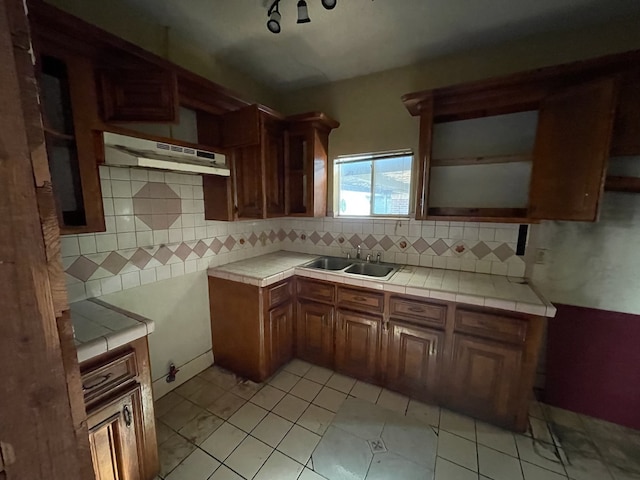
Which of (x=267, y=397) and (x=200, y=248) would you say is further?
(x=200, y=248)

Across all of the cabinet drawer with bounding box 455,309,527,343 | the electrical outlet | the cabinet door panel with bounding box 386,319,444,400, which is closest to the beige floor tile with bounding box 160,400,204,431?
the cabinet door panel with bounding box 386,319,444,400

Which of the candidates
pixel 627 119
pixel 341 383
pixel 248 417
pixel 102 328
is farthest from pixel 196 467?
pixel 627 119

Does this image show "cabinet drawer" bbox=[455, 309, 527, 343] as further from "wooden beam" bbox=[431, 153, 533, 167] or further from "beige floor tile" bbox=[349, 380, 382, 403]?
"wooden beam" bbox=[431, 153, 533, 167]

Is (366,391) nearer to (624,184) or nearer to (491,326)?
(491,326)

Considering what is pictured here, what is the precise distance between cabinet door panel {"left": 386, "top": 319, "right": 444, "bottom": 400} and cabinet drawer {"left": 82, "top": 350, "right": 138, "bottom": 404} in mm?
1604

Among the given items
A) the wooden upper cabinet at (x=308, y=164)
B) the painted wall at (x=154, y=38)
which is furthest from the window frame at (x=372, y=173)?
the painted wall at (x=154, y=38)

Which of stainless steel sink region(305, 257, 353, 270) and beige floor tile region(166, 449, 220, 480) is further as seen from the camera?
stainless steel sink region(305, 257, 353, 270)

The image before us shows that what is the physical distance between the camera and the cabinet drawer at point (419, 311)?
1807 millimetres

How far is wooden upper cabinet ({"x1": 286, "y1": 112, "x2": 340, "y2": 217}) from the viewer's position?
2389 mm

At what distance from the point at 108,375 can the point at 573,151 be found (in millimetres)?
2679

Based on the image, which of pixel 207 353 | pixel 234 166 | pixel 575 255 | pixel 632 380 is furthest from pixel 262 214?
pixel 632 380

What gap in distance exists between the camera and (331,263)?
2.71 metres

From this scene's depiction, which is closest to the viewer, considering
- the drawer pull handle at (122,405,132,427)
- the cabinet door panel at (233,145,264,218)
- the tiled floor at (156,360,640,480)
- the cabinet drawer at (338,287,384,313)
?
the drawer pull handle at (122,405,132,427)

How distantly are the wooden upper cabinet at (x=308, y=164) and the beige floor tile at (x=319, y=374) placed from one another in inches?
54.8
